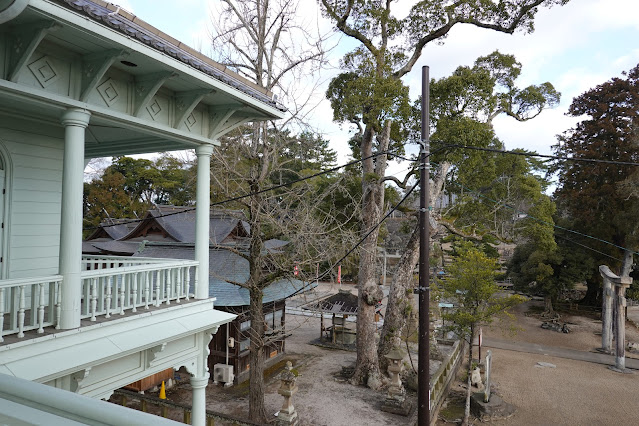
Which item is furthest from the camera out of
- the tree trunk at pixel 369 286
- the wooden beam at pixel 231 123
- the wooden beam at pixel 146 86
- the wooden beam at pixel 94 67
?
the tree trunk at pixel 369 286

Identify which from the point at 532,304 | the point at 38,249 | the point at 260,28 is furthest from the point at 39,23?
the point at 532,304

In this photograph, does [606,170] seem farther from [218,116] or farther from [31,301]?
[31,301]

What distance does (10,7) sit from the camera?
276cm

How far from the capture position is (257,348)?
905 cm

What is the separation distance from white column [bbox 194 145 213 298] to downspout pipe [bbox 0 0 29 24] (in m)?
3.48

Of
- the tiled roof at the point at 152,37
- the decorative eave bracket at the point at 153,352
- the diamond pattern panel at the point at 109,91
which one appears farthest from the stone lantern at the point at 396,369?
the diamond pattern panel at the point at 109,91

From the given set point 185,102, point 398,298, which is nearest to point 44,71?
point 185,102

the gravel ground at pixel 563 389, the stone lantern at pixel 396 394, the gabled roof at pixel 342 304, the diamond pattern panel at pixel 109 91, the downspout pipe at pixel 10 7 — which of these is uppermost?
the diamond pattern panel at pixel 109 91

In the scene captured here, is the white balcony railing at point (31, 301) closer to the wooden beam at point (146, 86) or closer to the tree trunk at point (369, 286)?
the wooden beam at point (146, 86)

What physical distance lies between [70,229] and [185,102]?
247cm

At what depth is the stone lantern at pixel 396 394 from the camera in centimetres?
1109

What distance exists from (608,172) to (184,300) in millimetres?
25247

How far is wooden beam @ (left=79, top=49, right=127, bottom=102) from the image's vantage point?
4213 mm

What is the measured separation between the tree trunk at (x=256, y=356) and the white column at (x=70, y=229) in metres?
4.99
